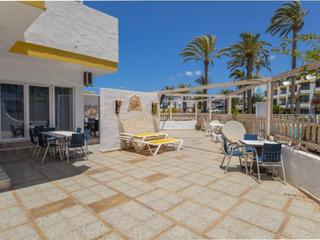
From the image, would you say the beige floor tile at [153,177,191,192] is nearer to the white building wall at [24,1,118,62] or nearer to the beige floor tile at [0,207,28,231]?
the beige floor tile at [0,207,28,231]

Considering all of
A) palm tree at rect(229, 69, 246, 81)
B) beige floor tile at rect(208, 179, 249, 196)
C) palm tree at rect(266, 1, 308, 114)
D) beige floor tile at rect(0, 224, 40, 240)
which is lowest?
beige floor tile at rect(0, 224, 40, 240)

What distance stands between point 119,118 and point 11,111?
3.89 m

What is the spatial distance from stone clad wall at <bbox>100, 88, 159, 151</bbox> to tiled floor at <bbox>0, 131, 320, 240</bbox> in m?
2.43

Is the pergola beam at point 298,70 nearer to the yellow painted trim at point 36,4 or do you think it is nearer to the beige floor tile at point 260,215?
the beige floor tile at point 260,215

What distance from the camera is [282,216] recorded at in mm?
3008

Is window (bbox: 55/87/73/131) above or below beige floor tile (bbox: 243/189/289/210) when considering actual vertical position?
above

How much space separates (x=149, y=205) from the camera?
3318 millimetres

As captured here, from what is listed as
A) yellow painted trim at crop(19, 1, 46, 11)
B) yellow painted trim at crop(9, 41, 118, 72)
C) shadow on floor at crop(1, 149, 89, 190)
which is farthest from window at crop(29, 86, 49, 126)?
yellow painted trim at crop(19, 1, 46, 11)

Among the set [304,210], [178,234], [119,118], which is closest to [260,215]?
[304,210]

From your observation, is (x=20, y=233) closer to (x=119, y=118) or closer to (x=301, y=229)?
(x=301, y=229)

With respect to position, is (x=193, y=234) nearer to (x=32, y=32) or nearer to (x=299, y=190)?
(x=299, y=190)

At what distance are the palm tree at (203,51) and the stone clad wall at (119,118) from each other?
1188 cm

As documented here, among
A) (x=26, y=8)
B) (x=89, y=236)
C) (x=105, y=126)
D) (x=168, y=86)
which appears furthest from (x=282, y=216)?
(x=168, y=86)

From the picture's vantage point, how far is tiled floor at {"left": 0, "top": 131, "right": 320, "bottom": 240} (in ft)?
8.55
